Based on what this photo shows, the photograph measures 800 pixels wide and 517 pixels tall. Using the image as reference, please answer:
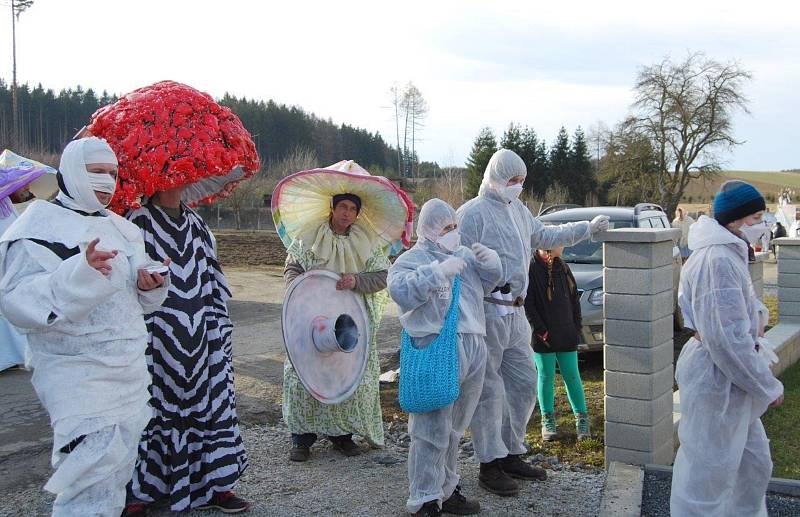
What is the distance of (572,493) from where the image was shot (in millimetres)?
4969

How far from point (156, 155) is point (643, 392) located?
3.29 m

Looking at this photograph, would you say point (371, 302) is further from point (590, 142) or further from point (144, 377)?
point (590, 142)

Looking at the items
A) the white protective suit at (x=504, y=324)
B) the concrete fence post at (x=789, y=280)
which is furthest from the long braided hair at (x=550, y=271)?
the concrete fence post at (x=789, y=280)

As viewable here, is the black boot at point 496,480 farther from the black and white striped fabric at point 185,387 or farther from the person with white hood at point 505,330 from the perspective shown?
the black and white striped fabric at point 185,387

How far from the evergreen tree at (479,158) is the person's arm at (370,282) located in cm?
3517

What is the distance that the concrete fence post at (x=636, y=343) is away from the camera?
4992 mm

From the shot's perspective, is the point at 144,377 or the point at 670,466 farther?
the point at 670,466

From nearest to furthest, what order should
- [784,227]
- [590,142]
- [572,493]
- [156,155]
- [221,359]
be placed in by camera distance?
1. [156,155]
2. [221,359]
3. [572,493]
4. [784,227]
5. [590,142]

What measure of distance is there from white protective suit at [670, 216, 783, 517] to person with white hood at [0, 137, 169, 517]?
2.55m

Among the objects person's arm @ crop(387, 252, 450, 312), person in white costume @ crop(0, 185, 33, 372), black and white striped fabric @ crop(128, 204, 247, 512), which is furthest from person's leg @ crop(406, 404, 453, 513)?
person in white costume @ crop(0, 185, 33, 372)

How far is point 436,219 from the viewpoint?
175 inches

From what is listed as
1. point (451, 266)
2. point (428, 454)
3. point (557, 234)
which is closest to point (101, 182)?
point (451, 266)

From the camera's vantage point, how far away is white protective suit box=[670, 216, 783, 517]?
3.69m

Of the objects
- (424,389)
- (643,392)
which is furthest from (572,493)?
(424,389)
